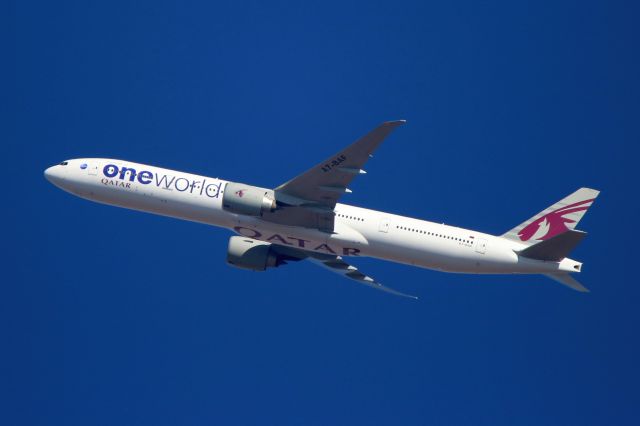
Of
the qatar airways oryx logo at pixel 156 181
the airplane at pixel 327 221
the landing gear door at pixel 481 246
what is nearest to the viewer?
the airplane at pixel 327 221

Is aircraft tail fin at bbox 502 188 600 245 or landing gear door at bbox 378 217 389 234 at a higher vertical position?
aircraft tail fin at bbox 502 188 600 245

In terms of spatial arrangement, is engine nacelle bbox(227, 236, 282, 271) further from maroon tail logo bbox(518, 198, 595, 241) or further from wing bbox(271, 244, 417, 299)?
maroon tail logo bbox(518, 198, 595, 241)

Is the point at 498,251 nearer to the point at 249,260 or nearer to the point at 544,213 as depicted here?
the point at 544,213

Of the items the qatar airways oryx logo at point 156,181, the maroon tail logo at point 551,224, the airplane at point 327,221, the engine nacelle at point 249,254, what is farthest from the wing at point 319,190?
the maroon tail logo at point 551,224

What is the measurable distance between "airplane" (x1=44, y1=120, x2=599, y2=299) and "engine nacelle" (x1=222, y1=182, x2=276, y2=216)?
6cm

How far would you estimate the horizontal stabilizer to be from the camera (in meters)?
44.9

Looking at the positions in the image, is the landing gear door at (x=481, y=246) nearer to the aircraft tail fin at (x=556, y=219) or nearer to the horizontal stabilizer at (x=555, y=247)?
the horizontal stabilizer at (x=555, y=247)

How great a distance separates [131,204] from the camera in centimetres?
4956

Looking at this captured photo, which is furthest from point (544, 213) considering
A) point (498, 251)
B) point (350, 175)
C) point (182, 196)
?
point (182, 196)

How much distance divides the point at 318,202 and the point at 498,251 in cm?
1066

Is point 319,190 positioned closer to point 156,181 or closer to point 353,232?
point 353,232

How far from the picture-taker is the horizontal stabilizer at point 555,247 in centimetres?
4491

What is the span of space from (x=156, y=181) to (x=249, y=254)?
7.53 metres

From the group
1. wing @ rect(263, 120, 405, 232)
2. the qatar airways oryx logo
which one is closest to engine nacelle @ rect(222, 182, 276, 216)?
wing @ rect(263, 120, 405, 232)
